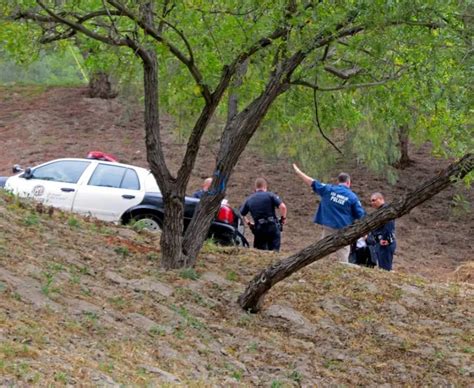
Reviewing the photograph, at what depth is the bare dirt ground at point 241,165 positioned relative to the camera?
1928 cm

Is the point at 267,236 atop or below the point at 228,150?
below

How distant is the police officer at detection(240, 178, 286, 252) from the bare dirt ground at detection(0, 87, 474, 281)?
415 cm

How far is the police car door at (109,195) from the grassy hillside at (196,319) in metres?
1.70

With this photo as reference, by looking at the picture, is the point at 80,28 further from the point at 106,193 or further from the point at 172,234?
the point at 106,193

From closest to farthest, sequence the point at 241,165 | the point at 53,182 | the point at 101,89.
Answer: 1. the point at 53,182
2. the point at 241,165
3. the point at 101,89

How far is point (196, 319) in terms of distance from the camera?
30.2ft

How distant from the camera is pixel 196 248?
1064cm

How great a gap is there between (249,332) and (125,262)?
1944mm

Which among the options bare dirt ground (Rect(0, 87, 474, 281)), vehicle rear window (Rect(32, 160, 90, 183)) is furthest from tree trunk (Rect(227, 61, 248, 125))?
bare dirt ground (Rect(0, 87, 474, 281))

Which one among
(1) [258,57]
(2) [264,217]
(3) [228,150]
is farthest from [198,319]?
(2) [264,217]

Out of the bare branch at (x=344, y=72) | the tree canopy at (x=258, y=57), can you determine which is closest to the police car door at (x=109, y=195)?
the tree canopy at (x=258, y=57)

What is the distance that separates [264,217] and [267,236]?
305 mm

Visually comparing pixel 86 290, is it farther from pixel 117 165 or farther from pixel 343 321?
pixel 117 165

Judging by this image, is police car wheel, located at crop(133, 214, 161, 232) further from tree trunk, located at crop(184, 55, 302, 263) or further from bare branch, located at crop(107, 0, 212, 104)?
bare branch, located at crop(107, 0, 212, 104)
